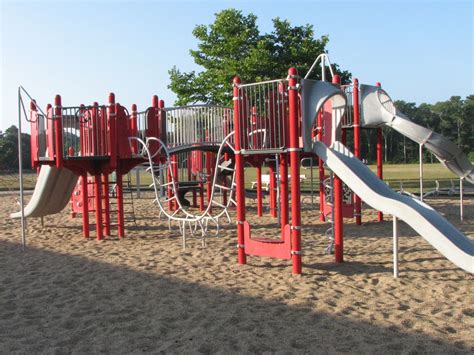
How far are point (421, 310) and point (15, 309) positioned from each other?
4614mm

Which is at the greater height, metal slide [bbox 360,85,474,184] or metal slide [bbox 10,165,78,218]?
metal slide [bbox 360,85,474,184]

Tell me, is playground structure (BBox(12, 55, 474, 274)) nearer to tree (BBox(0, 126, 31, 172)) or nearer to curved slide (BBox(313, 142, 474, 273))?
curved slide (BBox(313, 142, 474, 273))

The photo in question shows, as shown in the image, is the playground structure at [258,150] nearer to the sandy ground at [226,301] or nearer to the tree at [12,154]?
the sandy ground at [226,301]

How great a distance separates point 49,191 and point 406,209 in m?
8.74

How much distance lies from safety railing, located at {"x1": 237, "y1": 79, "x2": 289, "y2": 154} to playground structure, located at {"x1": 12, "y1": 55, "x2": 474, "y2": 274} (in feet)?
0.06

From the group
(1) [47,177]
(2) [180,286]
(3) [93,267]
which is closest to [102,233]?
(1) [47,177]

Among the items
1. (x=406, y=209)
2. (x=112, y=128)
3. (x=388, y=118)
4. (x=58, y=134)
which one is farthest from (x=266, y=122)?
(x=388, y=118)

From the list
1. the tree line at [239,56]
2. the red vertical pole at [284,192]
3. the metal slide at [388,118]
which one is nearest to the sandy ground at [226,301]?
the red vertical pole at [284,192]

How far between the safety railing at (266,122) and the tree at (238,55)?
52.5 feet

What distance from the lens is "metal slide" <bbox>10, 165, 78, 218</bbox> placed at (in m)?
11.9

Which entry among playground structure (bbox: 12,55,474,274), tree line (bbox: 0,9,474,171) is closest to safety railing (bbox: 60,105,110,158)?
playground structure (bbox: 12,55,474,274)

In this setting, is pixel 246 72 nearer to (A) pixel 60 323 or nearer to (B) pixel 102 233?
(B) pixel 102 233

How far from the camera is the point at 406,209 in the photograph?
6.48m

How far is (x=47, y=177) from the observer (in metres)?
11.9
